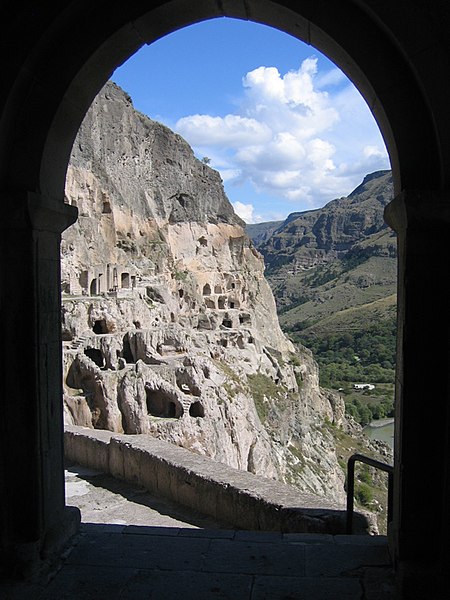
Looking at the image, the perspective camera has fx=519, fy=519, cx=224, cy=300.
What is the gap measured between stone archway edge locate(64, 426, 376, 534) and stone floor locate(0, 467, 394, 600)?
2.51ft

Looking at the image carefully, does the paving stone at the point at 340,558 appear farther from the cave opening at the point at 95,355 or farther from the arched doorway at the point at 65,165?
the cave opening at the point at 95,355

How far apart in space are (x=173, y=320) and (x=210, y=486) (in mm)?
26564

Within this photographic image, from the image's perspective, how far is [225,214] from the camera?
50094mm

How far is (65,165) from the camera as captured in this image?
124 inches

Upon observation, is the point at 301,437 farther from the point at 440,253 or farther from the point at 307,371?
the point at 440,253

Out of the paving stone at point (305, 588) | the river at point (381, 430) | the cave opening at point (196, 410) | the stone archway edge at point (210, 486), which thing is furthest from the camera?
the river at point (381, 430)

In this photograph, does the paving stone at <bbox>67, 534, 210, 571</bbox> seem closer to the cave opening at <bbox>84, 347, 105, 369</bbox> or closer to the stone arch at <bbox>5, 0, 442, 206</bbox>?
the stone arch at <bbox>5, 0, 442, 206</bbox>

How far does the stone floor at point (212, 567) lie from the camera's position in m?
2.60

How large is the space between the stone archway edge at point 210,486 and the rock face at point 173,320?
25.7 feet

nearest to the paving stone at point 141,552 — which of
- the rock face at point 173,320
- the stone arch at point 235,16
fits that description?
the stone arch at point 235,16

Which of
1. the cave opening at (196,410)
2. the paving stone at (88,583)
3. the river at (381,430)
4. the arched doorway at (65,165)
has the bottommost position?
the river at (381,430)

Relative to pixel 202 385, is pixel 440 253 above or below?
above

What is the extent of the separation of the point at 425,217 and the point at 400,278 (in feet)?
1.15

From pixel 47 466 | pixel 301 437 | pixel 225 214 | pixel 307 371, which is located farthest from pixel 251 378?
pixel 47 466
